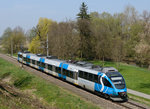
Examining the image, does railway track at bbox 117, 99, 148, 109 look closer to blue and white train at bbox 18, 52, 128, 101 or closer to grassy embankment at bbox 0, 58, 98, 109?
blue and white train at bbox 18, 52, 128, 101

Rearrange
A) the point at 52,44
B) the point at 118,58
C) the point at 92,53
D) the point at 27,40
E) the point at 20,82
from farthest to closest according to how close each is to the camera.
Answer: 1. the point at 27,40
2. the point at 92,53
3. the point at 52,44
4. the point at 118,58
5. the point at 20,82

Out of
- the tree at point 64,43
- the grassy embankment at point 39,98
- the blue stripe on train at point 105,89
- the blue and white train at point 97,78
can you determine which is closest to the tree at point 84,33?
the tree at point 64,43

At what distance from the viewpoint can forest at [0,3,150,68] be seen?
35562 mm

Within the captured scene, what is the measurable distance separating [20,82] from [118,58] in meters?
18.3

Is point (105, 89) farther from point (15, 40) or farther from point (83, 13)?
point (15, 40)

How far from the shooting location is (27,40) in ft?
296

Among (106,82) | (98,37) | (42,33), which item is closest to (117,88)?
(106,82)

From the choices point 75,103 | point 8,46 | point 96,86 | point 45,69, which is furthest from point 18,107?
point 8,46

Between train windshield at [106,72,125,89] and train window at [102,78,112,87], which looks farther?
train window at [102,78,112,87]

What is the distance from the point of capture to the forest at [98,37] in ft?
117

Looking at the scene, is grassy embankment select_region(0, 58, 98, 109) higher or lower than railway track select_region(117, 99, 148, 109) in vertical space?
higher

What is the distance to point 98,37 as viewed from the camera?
49.1 meters

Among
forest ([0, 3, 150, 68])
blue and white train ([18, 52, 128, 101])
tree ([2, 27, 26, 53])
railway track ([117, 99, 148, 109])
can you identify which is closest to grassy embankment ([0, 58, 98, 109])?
blue and white train ([18, 52, 128, 101])

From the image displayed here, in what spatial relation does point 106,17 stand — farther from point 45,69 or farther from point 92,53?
point 45,69
